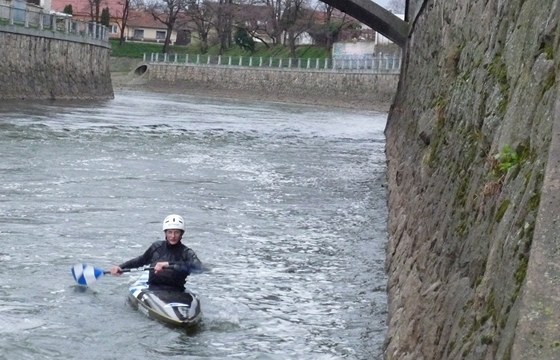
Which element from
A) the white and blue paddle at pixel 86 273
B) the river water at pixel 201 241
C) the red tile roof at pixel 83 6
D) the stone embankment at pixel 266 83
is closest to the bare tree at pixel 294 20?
the stone embankment at pixel 266 83

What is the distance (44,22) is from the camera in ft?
141

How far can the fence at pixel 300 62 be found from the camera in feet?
215

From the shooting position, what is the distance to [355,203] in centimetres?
1783

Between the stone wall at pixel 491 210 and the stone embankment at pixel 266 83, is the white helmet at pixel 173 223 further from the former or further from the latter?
the stone embankment at pixel 266 83

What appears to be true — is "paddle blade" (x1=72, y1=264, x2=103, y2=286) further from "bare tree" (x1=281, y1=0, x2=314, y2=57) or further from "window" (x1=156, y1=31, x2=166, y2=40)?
"window" (x1=156, y1=31, x2=166, y2=40)

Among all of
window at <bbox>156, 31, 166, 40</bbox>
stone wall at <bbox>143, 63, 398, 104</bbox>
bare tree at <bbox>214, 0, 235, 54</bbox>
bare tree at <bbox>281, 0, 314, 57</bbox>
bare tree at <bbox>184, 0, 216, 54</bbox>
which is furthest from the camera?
window at <bbox>156, 31, 166, 40</bbox>

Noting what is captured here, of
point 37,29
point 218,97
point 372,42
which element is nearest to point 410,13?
point 37,29

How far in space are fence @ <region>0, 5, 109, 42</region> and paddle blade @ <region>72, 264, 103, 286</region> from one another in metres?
29.1

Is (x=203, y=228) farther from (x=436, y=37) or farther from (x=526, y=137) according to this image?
(x=526, y=137)

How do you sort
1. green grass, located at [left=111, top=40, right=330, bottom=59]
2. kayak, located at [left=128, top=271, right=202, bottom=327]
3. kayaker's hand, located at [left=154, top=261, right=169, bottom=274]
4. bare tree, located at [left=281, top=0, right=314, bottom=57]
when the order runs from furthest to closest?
green grass, located at [left=111, top=40, right=330, bottom=59] → bare tree, located at [left=281, top=0, right=314, bottom=57] → kayaker's hand, located at [left=154, top=261, right=169, bottom=274] → kayak, located at [left=128, top=271, right=202, bottom=327]

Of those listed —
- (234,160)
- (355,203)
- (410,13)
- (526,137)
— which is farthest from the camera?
(410,13)

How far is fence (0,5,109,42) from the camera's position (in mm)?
38688

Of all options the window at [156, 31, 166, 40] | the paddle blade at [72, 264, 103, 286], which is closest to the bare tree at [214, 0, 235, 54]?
the window at [156, 31, 166, 40]

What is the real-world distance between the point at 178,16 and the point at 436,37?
84302 mm
